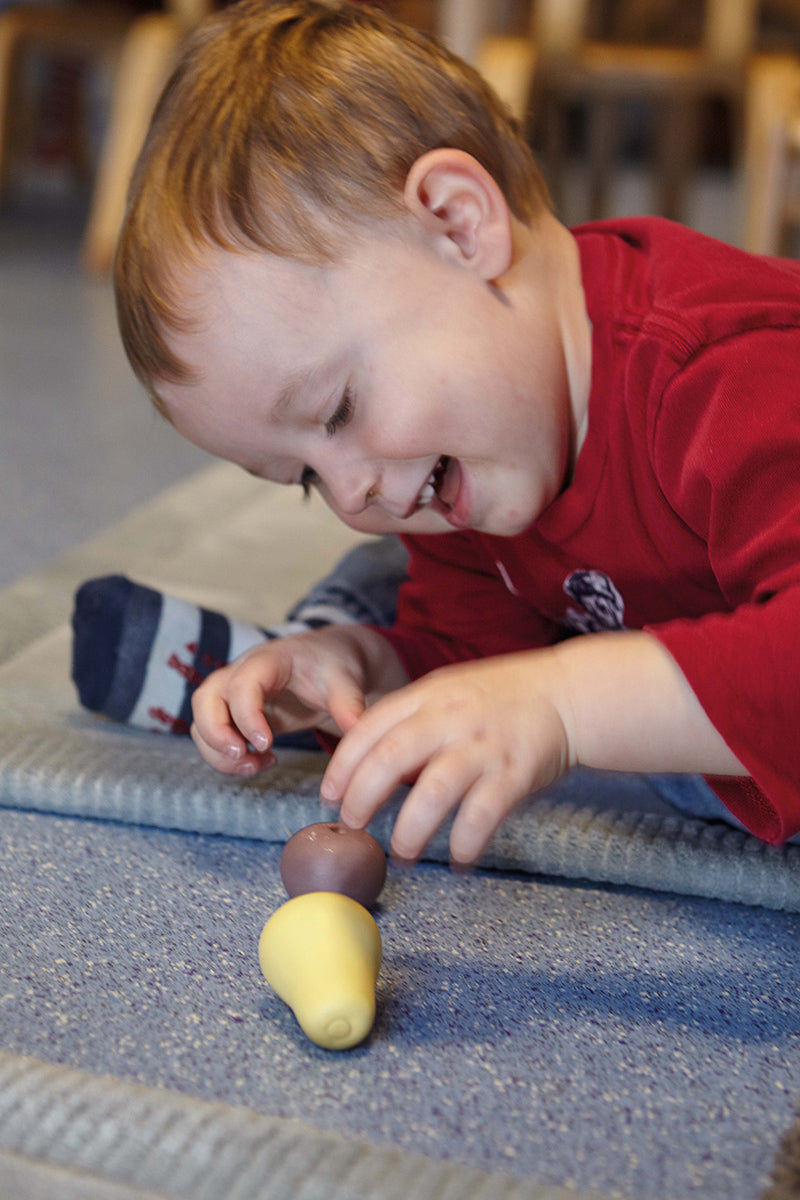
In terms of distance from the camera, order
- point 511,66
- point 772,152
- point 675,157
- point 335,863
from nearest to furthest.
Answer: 1. point 335,863
2. point 772,152
3. point 511,66
4. point 675,157

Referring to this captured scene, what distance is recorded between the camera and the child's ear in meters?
0.59

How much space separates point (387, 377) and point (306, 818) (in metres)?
0.22

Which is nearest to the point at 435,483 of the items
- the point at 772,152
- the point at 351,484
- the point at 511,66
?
the point at 351,484

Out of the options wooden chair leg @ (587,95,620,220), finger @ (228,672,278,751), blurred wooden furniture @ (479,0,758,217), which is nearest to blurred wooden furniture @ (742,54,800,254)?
blurred wooden furniture @ (479,0,758,217)

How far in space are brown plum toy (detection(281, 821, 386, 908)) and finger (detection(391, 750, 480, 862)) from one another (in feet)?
0.27

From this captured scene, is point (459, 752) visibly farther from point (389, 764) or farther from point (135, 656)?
point (135, 656)

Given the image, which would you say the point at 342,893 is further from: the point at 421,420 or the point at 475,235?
the point at 475,235

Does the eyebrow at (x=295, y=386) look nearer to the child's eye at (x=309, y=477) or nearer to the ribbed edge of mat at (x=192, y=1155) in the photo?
the child's eye at (x=309, y=477)

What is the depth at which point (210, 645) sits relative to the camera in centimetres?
74

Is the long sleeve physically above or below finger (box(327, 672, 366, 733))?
above

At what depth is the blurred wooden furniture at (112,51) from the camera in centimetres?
239

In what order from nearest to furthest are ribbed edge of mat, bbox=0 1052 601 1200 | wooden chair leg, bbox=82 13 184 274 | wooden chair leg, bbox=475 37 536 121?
1. ribbed edge of mat, bbox=0 1052 601 1200
2. wooden chair leg, bbox=475 37 536 121
3. wooden chair leg, bbox=82 13 184 274

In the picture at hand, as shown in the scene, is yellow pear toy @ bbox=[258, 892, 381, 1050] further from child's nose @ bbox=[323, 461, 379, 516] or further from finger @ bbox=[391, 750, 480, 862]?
child's nose @ bbox=[323, 461, 379, 516]

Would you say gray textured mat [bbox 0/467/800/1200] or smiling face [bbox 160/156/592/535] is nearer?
gray textured mat [bbox 0/467/800/1200]
